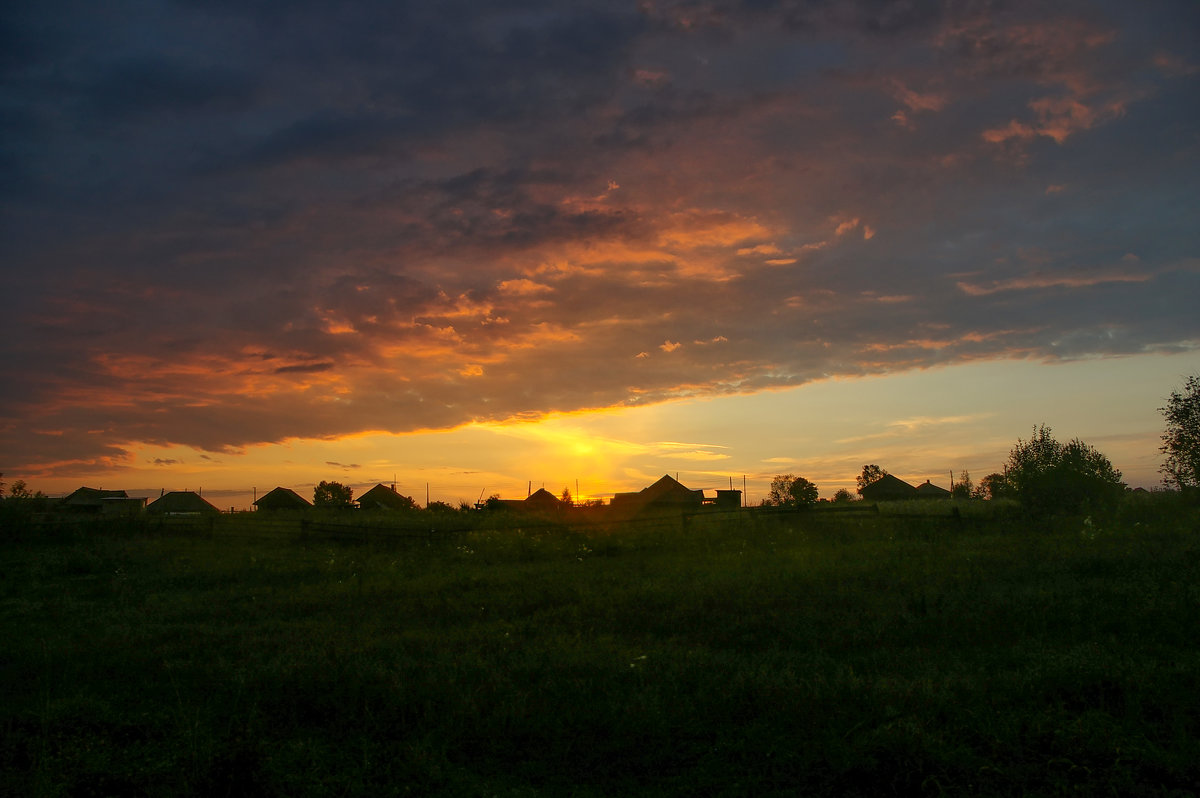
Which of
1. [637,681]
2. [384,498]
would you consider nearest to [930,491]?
[384,498]

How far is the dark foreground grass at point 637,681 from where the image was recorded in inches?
274

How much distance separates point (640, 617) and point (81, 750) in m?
9.31

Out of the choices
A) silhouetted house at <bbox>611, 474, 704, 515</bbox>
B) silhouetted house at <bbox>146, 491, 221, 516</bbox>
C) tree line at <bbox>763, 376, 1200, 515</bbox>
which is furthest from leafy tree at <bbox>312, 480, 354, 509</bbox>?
tree line at <bbox>763, 376, 1200, 515</bbox>

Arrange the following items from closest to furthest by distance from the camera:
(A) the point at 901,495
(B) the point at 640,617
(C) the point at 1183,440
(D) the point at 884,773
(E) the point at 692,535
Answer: (D) the point at 884,773
(B) the point at 640,617
(E) the point at 692,535
(C) the point at 1183,440
(A) the point at 901,495

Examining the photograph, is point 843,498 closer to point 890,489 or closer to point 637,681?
point 890,489

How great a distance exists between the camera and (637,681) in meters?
9.77

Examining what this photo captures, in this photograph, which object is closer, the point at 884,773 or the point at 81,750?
the point at 884,773

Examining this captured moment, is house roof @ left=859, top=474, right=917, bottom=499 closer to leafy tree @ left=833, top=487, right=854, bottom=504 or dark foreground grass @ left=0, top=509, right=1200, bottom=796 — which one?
leafy tree @ left=833, top=487, right=854, bottom=504

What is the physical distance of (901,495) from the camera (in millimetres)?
95062

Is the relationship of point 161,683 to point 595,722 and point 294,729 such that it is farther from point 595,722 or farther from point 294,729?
point 595,722

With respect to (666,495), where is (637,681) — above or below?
below

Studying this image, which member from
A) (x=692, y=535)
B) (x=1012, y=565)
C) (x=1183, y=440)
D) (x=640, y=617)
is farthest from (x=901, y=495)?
(x=640, y=617)

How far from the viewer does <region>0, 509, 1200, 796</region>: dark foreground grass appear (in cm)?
697

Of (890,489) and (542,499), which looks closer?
(542,499)
